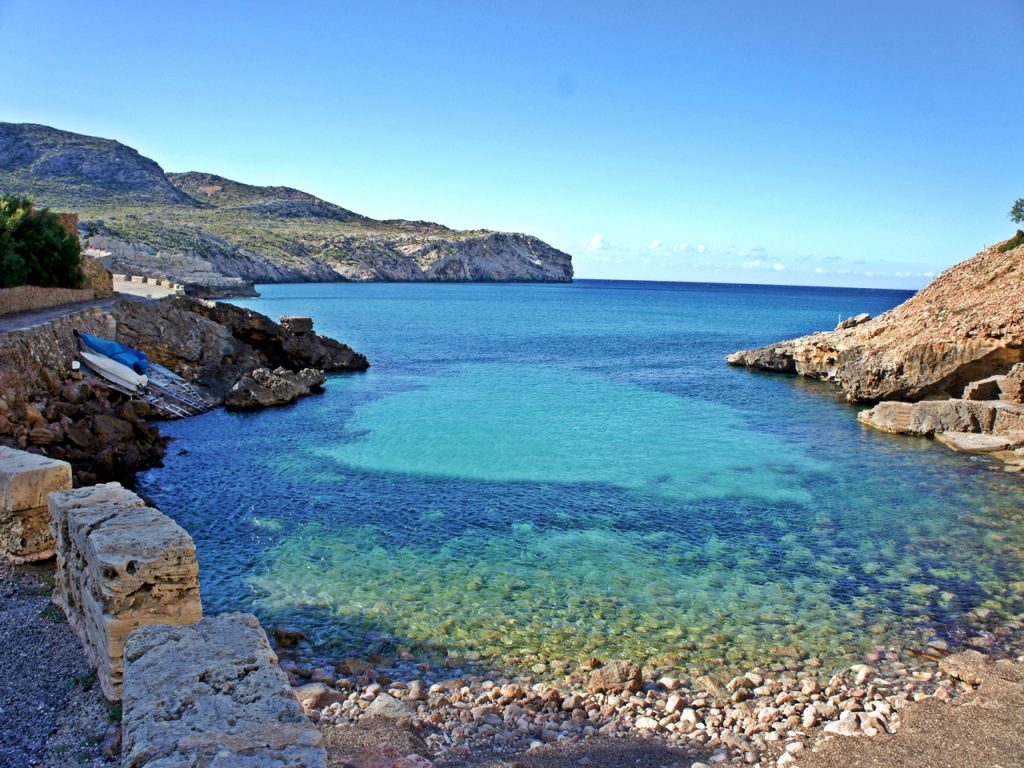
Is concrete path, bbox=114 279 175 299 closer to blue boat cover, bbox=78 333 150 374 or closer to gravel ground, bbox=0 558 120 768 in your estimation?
blue boat cover, bbox=78 333 150 374

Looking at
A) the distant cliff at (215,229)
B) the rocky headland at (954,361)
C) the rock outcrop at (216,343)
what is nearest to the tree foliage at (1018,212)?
the rocky headland at (954,361)

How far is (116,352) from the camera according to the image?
2556 cm

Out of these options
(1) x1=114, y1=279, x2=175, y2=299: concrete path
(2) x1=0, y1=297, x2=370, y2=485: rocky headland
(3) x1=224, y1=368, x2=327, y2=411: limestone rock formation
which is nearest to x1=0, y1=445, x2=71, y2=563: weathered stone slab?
(2) x1=0, y1=297, x2=370, y2=485: rocky headland

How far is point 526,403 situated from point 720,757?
2248cm

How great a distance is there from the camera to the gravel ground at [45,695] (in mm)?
6598

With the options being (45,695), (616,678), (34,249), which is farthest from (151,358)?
(616,678)

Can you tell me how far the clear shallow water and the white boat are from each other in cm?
275

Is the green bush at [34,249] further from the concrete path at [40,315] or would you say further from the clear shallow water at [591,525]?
the clear shallow water at [591,525]

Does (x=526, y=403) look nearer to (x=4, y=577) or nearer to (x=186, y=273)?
(x=4, y=577)

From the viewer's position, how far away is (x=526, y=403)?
29969mm

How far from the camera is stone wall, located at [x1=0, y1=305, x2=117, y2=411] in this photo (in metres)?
19.3

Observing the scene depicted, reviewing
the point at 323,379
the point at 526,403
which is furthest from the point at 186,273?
the point at 526,403

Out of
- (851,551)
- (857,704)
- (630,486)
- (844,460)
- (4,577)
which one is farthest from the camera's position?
(844,460)

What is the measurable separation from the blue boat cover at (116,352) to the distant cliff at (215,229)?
168 ft
